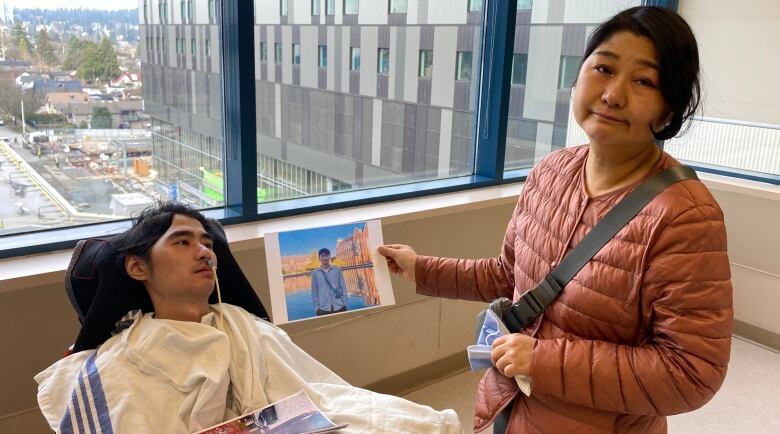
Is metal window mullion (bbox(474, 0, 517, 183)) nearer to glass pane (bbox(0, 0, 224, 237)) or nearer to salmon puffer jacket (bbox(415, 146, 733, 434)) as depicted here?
glass pane (bbox(0, 0, 224, 237))

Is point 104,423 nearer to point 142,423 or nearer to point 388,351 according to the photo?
point 142,423

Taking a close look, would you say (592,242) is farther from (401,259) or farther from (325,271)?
(325,271)

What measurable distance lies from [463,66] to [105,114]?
1760 millimetres

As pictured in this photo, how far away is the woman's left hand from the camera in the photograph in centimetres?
125

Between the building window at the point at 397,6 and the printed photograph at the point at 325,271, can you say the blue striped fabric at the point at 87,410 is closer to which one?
the printed photograph at the point at 325,271

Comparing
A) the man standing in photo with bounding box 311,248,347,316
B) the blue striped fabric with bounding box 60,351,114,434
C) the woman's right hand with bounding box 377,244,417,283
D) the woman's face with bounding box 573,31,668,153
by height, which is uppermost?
the woman's face with bounding box 573,31,668,153

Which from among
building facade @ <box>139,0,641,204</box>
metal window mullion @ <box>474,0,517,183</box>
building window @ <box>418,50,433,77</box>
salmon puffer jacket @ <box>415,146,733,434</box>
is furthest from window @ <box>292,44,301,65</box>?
salmon puffer jacket @ <box>415,146,733,434</box>

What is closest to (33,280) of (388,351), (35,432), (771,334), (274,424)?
(35,432)

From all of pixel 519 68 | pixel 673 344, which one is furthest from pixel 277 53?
pixel 673 344

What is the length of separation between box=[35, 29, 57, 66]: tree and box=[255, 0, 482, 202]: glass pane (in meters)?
0.71

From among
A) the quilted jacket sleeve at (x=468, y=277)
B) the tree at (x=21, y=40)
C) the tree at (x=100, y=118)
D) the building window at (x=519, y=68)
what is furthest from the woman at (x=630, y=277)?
the building window at (x=519, y=68)

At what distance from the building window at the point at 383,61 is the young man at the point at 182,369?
1408 millimetres

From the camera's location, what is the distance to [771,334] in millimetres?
3549

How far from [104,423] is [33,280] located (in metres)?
A: 0.67
